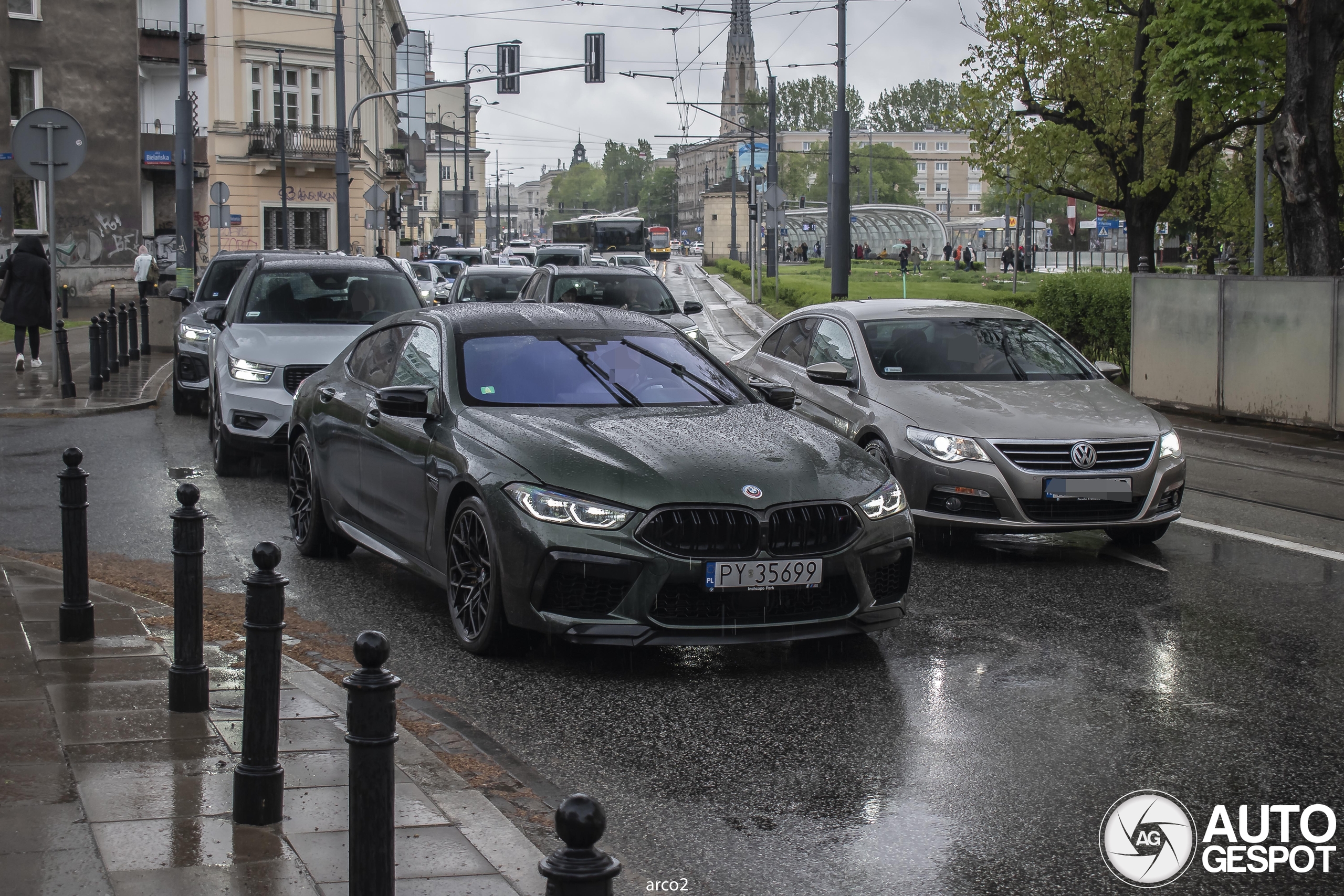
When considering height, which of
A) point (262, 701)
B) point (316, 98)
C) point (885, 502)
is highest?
point (316, 98)

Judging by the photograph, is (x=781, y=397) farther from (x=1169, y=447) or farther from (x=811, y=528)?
(x=1169, y=447)

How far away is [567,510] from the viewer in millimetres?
6223

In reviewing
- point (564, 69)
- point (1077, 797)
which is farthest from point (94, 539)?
point (564, 69)

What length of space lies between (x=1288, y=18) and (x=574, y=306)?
508 inches

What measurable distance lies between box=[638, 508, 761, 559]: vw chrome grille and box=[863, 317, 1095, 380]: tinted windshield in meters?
4.02

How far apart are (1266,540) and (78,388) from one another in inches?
575

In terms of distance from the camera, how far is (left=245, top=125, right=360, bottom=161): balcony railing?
5597 cm

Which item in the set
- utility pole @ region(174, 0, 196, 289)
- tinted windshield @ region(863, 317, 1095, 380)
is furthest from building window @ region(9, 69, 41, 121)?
tinted windshield @ region(863, 317, 1095, 380)

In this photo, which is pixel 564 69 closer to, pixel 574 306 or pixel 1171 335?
pixel 1171 335

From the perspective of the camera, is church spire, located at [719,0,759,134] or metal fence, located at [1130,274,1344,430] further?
church spire, located at [719,0,759,134]

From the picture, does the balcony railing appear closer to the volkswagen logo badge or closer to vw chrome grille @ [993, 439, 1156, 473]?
vw chrome grille @ [993, 439, 1156, 473]

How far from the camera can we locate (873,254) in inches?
4067

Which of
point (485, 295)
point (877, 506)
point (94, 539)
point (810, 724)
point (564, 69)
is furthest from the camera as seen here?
point (564, 69)

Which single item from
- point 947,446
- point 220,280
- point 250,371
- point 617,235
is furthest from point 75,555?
point 617,235
